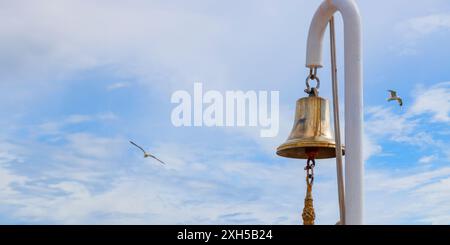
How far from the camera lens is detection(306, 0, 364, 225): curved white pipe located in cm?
786

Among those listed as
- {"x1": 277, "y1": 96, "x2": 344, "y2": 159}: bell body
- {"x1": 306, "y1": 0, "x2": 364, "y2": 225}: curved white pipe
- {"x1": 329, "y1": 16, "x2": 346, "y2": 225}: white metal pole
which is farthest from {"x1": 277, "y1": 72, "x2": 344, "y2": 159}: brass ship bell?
{"x1": 306, "y1": 0, "x2": 364, "y2": 225}: curved white pipe

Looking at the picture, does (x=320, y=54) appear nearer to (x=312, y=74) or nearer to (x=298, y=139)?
(x=312, y=74)

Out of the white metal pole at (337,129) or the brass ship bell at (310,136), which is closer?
the white metal pole at (337,129)

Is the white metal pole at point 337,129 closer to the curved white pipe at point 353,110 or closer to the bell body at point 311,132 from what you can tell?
the curved white pipe at point 353,110

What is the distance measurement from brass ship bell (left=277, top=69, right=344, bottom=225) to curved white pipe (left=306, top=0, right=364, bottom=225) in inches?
34.2

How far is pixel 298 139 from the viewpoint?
8.90 meters

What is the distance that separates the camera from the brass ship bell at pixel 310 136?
8828 mm

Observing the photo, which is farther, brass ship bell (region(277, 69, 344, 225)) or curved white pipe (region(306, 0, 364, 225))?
brass ship bell (region(277, 69, 344, 225))

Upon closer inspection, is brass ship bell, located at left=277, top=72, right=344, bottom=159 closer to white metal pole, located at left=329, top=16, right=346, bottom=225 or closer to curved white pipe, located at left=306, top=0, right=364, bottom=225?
white metal pole, located at left=329, top=16, right=346, bottom=225

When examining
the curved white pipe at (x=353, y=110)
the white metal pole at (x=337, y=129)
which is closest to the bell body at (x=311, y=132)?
the white metal pole at (x=337, y=129)

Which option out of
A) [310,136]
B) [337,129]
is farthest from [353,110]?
[310,136]

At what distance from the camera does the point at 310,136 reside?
8.89 metres
